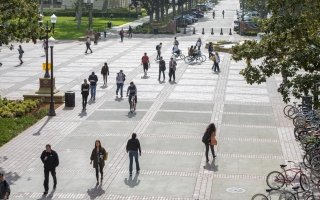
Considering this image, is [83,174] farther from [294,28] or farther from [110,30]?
[110,30]

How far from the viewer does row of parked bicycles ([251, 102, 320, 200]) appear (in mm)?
14109

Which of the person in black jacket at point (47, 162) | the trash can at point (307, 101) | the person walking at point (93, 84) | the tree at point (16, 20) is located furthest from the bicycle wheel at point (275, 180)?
the person walking at point (93, 84)

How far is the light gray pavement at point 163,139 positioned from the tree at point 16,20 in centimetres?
388

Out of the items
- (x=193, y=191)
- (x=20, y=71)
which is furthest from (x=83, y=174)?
(x=20, y=71)

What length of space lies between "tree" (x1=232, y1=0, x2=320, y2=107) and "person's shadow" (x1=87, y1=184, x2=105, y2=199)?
5.14m

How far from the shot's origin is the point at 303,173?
15.7 metres

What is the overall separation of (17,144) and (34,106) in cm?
575

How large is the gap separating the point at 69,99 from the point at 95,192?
1155 cm

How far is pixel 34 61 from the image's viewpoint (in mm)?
42969

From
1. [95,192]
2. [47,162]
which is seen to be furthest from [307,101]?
[47,162]

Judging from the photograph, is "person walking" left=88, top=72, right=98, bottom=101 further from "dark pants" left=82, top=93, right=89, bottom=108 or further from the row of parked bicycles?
the row of parked bicycles

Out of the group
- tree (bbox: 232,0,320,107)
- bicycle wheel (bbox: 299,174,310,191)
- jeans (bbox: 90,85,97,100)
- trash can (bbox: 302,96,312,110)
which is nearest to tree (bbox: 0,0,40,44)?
jeans (bbox: 90,85,97,100)

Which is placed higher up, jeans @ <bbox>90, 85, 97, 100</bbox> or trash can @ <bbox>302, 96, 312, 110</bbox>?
trash can @ <bbox>302, 96, 312, 110</bbox>

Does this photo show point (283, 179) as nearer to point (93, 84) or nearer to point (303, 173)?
point (303, 173)
